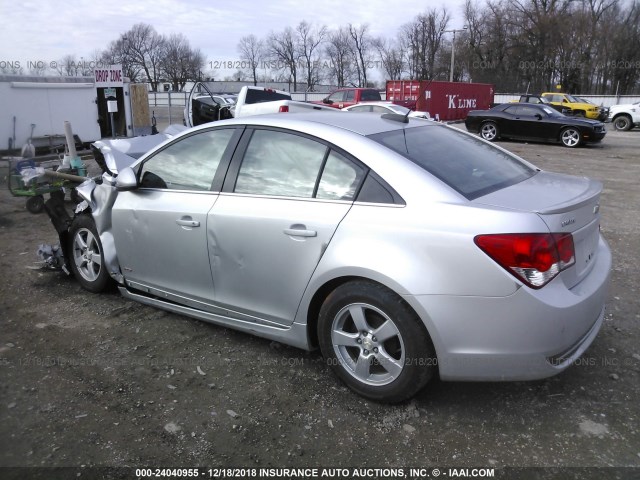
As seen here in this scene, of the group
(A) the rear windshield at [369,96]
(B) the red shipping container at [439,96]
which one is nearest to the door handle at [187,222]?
(A) the rear windshield at [369,96]

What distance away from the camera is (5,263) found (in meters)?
5.45

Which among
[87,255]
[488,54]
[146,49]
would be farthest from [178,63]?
[87,255]

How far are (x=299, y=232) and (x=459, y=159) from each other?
3.55 feet

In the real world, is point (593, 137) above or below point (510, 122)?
below

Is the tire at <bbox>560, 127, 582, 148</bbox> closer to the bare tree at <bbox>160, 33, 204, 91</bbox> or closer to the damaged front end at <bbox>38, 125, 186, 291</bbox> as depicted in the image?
the damaged front end at <bbox>38, 125, 186, 291</bbox>

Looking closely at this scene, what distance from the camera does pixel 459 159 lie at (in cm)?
311

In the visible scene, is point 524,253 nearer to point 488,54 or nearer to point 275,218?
point 275,218

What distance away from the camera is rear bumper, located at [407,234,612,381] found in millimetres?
2395

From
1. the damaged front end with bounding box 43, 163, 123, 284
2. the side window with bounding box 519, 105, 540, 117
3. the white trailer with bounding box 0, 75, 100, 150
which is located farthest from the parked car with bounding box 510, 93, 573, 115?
the damaged front end with bounding box 43, 163, 123, 284

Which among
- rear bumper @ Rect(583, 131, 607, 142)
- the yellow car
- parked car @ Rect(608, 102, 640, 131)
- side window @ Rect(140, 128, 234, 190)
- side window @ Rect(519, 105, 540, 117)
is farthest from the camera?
the yellow car

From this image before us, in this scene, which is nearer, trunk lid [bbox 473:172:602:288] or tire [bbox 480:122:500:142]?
trunk lid [bbox 473:172:602:288]

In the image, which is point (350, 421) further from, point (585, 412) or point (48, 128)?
point (48, 128)

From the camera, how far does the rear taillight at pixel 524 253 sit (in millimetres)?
2371

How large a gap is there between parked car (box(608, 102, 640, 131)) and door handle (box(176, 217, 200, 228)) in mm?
26393
